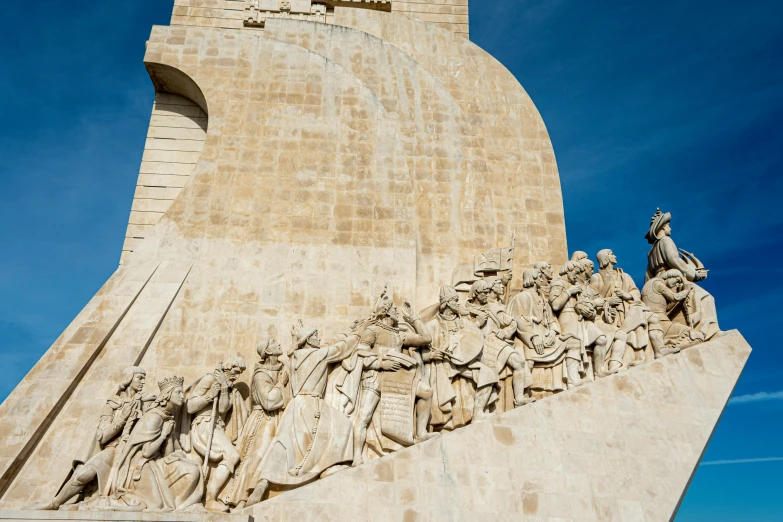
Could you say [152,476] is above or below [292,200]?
below

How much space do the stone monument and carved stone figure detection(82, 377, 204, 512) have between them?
0.02 metres

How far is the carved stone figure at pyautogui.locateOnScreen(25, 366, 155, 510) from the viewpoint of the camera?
6.97m

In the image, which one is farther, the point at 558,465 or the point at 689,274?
the point at 689,274

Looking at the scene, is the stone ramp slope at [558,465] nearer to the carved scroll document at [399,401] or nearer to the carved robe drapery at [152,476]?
the carved scroll document at [399,401]

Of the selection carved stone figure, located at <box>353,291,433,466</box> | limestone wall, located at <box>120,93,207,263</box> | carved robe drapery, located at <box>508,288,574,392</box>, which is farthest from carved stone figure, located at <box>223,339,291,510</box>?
limestone wall, located at <box>120,93,207,263</box>

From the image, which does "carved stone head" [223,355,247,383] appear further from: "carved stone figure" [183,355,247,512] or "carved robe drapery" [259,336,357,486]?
"carved robe drapery" [259,336,357,486]

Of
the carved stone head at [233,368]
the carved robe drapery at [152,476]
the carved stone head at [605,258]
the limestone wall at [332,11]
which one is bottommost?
the carved robe drapery at [152,476]

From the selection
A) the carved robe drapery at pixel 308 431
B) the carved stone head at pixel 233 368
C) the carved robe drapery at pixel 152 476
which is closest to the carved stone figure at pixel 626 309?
the carved robe drapery at pixel 308 431

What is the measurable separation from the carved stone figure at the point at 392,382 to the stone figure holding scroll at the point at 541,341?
1.48m

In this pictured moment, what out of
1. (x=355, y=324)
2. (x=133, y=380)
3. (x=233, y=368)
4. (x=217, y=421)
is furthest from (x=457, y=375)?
(x=133, y=380)

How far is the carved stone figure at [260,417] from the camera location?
747 centimetres

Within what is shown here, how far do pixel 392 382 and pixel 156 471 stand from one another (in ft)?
8.72

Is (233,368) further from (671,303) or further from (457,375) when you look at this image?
(671,303)

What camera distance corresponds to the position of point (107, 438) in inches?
289
